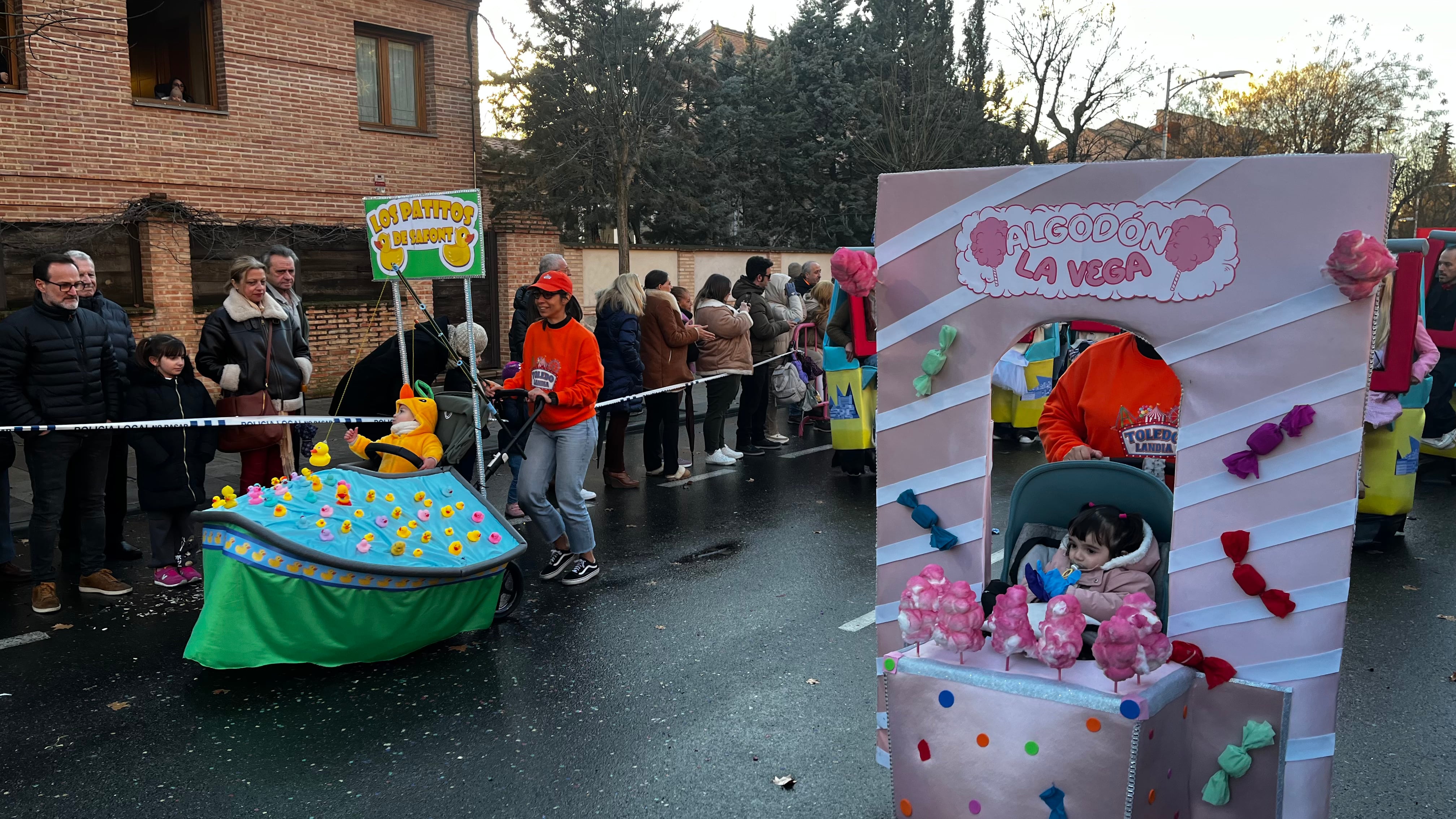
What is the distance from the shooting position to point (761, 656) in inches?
206

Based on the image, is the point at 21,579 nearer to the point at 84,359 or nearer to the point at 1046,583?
the point at 84,359

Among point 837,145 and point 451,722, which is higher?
point 837,145

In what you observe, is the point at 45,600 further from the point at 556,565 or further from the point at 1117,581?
the point at 1117,581

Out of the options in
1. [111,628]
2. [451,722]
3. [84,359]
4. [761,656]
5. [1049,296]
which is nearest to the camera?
[1049,296]

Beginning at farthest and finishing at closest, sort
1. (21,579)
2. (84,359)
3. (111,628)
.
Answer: (21,579), (84,359), (111,628)

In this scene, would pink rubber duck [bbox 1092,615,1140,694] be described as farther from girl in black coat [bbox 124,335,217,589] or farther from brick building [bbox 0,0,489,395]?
brick building [bbox 0,0,489,395]

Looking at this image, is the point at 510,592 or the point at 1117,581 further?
the point at 510,592

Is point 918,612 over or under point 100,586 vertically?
over

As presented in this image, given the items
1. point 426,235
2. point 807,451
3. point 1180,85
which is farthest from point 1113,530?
point 1180,85

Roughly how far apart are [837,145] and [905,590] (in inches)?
1039

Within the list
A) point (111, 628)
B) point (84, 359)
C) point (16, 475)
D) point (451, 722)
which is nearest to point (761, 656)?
point (451, 722)

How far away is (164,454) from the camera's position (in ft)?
20.5

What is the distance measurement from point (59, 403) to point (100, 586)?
1.06m

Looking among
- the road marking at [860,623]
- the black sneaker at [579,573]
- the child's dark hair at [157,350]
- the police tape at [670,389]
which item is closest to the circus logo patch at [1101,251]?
the road marking at [860,623]
